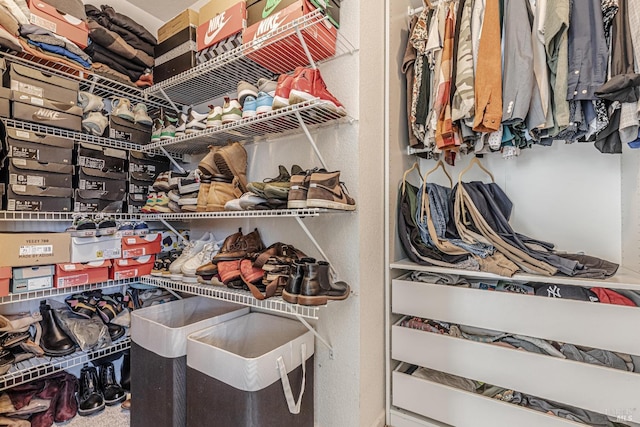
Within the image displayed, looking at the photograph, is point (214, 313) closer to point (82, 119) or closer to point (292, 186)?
point (292, 186)

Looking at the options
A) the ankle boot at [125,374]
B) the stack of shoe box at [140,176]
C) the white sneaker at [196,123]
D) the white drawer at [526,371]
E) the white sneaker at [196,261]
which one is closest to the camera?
the white drawer at [526,371]

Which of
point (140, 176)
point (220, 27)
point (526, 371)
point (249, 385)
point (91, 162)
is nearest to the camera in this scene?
point (249, 385)

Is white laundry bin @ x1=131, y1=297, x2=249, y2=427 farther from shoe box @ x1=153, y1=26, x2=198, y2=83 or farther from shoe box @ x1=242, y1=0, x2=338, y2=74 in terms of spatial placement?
shoe box @ x1=153, y1=26, x2=198, y2=83

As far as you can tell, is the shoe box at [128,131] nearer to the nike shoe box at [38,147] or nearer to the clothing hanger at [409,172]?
the nike shoe box at [38,147]

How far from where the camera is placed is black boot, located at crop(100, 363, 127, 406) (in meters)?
1.56

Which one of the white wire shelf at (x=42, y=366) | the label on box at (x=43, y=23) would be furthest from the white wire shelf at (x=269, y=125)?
the white wire shelf at (x=42, y=366)

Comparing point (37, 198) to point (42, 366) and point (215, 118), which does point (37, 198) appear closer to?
point (42, 366)

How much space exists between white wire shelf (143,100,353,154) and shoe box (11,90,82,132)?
34 centimetres

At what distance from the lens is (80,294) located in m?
1.66

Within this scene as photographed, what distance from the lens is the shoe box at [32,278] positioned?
1.32 meters

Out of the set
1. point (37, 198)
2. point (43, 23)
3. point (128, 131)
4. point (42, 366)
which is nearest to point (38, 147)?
point (37, 198)

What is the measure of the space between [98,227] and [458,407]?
1926 mm

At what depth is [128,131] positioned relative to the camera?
1786 mm

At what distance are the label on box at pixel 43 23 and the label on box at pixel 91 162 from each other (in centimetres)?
Result: 60
